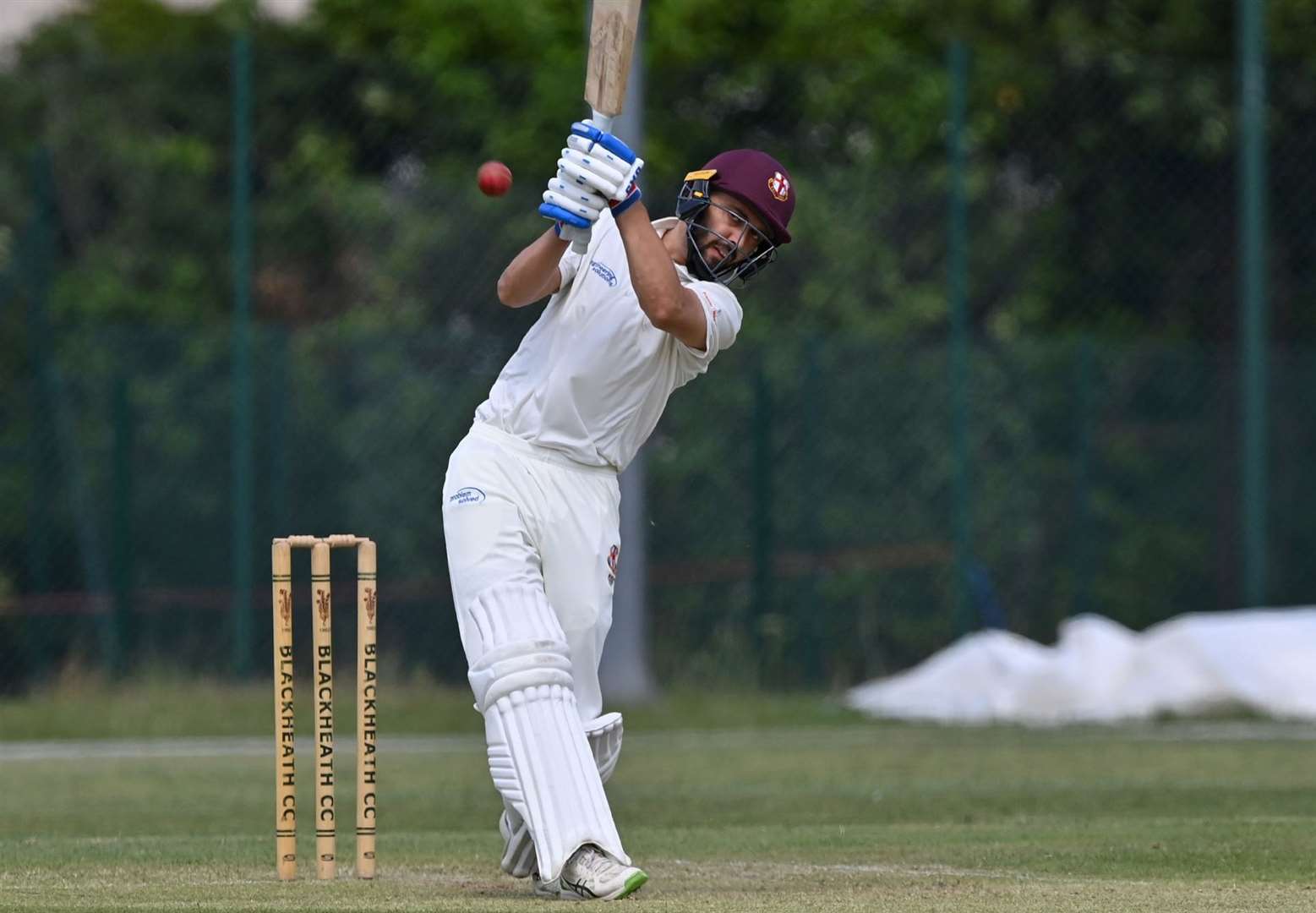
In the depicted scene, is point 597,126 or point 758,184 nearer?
point 597,126

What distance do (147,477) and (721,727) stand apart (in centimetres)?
369

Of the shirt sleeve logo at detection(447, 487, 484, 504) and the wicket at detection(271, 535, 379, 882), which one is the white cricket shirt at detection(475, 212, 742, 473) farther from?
the wicket at detection(271, 535, 379, 882)

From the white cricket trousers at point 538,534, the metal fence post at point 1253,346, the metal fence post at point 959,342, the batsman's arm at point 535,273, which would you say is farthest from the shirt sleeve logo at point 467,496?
the metal fence post at point 1253,346

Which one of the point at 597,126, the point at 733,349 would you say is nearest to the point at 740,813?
the point at 597,126

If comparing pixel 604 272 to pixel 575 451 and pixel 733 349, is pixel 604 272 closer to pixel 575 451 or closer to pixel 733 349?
pixel 575 451

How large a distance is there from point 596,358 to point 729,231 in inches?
18.2

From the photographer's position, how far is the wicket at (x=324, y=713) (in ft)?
19.0

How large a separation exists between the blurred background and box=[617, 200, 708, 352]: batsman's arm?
7208mm

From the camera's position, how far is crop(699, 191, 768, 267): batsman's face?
587cm

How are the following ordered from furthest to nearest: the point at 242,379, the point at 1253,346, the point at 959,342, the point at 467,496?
the point at 1253,346, the point at 959,342, the point at 242,379, the point at 467,496

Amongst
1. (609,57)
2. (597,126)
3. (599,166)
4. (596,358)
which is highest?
(609,57)

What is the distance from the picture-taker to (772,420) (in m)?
14.3

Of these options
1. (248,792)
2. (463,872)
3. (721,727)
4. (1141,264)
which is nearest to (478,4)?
(1141,264)

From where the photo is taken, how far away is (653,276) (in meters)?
5.48
